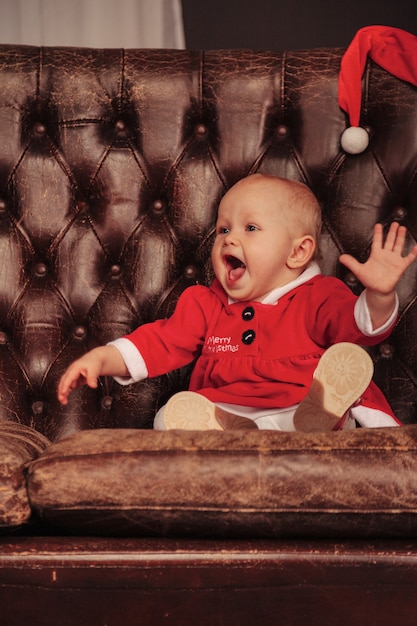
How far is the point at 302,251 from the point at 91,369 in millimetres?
496

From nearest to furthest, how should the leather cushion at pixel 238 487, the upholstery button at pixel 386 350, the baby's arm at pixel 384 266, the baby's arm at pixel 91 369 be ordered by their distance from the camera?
the leather cushion at pixel 238 487 < the baby's arm at pixel 384 266 < the baby's arm at pixel 91 369 < the upholstery button at pixel 386 350

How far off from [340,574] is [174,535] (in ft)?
0.74

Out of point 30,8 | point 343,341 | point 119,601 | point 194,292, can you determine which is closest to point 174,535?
point 119,601

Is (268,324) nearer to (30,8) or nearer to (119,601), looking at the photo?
(119,601)

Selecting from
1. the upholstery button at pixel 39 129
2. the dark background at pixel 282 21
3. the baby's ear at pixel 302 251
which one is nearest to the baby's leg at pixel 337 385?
the baby's ear at pixel 302 251

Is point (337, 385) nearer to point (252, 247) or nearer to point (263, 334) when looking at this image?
point (263, 334)

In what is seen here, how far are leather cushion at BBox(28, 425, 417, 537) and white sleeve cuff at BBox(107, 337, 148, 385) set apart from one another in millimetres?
506

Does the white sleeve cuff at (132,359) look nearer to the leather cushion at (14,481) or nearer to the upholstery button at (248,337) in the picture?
the upholstery button at (248,337)

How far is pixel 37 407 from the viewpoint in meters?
1.80

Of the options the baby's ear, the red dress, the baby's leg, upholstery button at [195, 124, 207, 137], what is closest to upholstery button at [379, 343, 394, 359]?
the red dress

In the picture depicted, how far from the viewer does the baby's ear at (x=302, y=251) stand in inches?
65.7

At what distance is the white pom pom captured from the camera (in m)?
1.78

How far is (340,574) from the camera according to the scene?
108 centimetres

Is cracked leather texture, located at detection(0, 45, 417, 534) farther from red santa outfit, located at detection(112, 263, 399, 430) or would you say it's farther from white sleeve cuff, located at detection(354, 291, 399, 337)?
white sleeve cuff, located at detection(354, 291, 399, 337)
